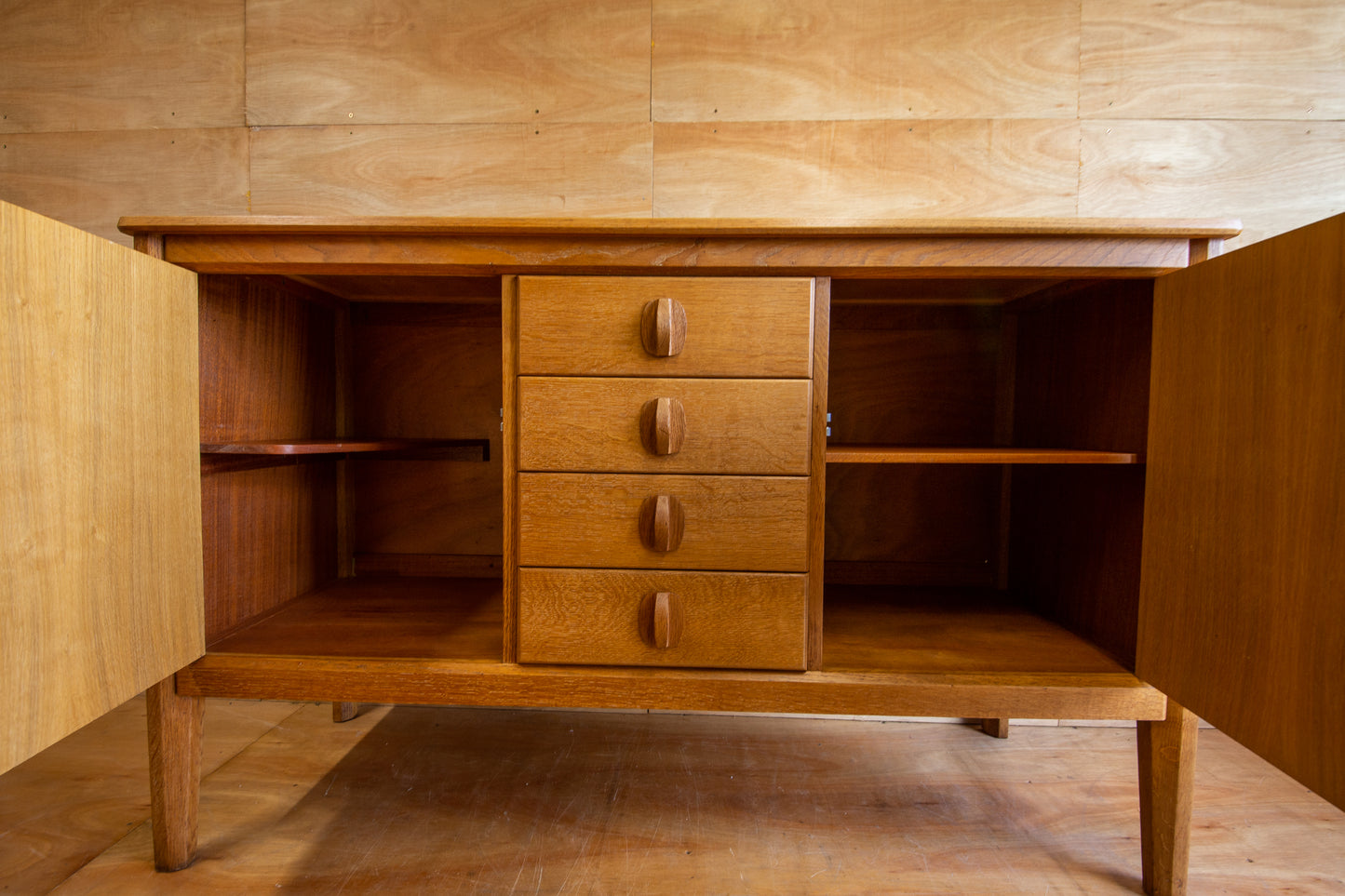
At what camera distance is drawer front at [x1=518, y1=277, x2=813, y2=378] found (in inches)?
30.6

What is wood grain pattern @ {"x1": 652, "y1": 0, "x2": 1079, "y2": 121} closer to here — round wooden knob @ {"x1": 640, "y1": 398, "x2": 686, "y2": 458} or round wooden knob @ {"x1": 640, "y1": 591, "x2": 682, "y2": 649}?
round wooden knob @ {"x1": 640, "y1": 398, "x2": 686, "y2": 458}

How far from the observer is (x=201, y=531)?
0.85m

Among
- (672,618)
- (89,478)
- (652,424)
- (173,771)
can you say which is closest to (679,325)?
(652,424)

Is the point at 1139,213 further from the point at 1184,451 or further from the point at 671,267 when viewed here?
the point at 671,267

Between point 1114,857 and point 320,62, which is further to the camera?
point 320,62

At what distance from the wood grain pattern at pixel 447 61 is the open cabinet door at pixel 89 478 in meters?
0.66

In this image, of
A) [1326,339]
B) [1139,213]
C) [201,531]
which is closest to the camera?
[1326,339]

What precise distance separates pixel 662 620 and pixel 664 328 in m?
0.36

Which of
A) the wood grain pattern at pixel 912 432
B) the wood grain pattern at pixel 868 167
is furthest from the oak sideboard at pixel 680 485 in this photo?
the wood grain pattern at pixel 868 167

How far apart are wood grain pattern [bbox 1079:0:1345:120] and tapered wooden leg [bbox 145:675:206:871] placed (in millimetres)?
1792

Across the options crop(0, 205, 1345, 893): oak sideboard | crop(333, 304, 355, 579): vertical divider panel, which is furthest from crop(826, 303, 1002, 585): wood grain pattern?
crop(333, 304, 355, 579): vertical divider panel

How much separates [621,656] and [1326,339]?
78 centimetres

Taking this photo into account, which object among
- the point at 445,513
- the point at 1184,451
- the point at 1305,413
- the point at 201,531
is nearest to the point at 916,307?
the point at 1184,451

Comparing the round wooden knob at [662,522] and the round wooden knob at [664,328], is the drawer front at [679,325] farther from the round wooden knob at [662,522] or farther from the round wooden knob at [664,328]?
the round wooden knob at [662,522]
